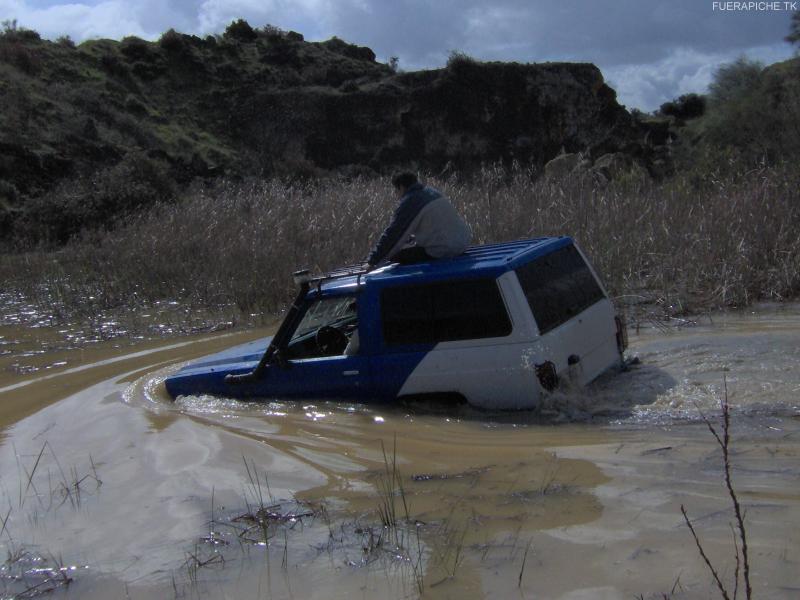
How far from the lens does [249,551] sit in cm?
460

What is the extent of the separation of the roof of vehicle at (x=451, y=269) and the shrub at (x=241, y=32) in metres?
42.5

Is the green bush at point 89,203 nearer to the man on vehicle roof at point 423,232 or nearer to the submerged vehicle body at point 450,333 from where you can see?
the man on vehicle roof at point 423,232

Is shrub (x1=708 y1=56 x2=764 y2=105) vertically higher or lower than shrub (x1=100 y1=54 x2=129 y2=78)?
lower

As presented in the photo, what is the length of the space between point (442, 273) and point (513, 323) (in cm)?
63

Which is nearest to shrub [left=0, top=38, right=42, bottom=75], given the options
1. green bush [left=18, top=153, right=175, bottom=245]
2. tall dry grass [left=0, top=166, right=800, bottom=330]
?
green bush [left=18, top=153, right=175, bottom=245]

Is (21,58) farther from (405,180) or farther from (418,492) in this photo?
(418,492)

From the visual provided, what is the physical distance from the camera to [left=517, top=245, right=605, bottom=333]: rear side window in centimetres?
639

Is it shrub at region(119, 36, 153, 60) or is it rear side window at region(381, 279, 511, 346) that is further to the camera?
shrub at region(119, 36, 153, 60)

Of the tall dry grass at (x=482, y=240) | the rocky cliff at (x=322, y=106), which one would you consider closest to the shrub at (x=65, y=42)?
the rocky cliff at (x=322, y=106)

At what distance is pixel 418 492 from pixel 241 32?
45.5 metres

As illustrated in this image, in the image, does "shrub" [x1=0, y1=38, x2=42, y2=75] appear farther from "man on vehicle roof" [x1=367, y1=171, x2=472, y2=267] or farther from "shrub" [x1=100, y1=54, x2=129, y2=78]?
"man on vehicle roof" [x1=367, y1=171, x2=472, y2=267]

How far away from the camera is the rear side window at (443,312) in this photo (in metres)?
6.34

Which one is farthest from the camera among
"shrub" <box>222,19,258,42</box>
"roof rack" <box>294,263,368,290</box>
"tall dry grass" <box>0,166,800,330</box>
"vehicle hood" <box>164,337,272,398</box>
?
"shrub" <box>222,19,258,42</box>

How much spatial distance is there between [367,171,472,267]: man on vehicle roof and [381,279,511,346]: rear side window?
0.74m
